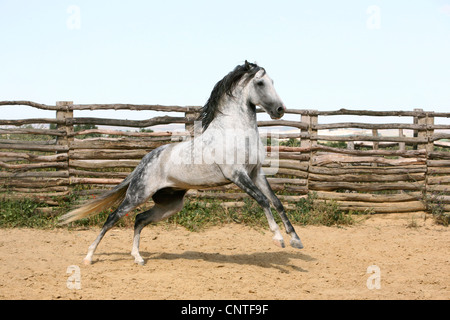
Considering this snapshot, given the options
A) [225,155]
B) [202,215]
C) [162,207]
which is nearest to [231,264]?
[162,207]

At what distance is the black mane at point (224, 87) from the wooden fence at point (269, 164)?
3.41m

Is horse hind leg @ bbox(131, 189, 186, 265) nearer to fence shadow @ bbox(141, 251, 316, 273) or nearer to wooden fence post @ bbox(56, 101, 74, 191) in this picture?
fence shadow @ bbox(141, 251, 316, 273)

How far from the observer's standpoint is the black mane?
209 inches

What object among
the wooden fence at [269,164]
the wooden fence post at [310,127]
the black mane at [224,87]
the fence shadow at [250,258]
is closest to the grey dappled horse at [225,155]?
the black mane at [224,87]

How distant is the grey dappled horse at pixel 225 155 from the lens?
200 inches

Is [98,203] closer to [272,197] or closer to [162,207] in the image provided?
[162,207]

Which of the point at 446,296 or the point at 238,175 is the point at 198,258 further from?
the point at 446,296

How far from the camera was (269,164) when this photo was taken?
923 centimetres

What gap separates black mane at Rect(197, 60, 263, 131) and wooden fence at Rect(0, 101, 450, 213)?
11.2 ft

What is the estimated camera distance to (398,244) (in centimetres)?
731

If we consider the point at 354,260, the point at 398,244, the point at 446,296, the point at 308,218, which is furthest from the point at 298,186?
the point at 446,296

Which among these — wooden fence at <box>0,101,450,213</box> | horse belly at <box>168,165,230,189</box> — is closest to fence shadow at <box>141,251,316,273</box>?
horse belly at <box>168,165,230,189</box>

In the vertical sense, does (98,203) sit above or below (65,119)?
below

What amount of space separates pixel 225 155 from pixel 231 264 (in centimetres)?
156
